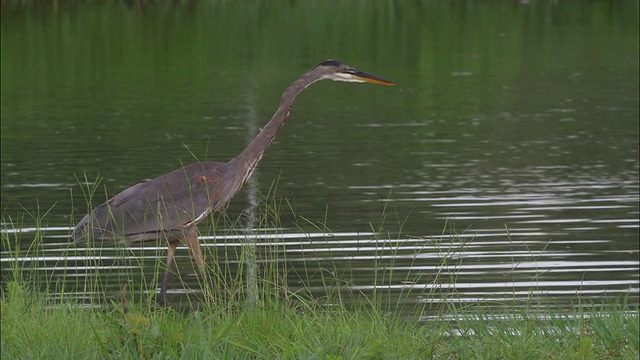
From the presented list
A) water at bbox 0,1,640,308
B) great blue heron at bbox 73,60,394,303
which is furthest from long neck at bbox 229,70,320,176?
water at bbox 0,1,640,308

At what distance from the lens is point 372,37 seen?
28000 mm

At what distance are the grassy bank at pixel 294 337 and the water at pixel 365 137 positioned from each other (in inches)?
10.7

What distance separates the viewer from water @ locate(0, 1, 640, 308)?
932 cm

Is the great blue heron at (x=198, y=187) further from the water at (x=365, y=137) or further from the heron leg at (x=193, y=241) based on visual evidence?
the water at (x=365, y=137)

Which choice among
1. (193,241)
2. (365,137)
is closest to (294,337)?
(193,241)

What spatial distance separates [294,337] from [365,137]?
36.6ft

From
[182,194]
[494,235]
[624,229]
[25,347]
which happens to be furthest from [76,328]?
[624,229]

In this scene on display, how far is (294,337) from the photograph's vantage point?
19.0 feet

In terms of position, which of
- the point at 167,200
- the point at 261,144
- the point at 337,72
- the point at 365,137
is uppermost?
the point at 337,72

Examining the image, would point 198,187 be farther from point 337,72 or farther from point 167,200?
point 337,72

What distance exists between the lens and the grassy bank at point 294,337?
546 centimetres

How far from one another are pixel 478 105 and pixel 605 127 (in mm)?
2747

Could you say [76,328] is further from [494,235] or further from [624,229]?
[624,229]

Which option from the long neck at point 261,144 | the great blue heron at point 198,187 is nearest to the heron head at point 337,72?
the great blue heron at point 198,187
